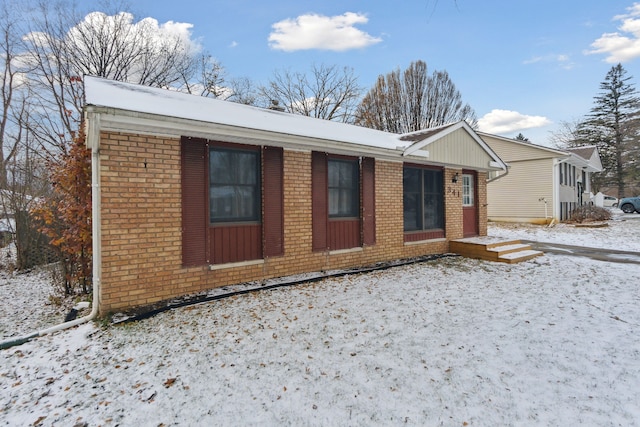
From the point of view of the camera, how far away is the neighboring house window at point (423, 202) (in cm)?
840

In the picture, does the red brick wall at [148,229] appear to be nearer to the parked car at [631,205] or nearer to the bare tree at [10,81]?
the bare tree at [10,81]

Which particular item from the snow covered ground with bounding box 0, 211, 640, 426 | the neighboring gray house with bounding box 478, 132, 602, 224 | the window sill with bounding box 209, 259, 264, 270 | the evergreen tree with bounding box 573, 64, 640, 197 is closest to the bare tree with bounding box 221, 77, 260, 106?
the neighboring gray house with bounding box 478, 132, 602, 224

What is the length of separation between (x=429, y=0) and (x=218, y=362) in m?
3.91

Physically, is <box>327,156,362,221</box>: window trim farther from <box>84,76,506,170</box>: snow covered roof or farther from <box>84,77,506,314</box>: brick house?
<box>84,76,506,170</box>: snow covered roof

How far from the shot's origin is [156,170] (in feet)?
15.4

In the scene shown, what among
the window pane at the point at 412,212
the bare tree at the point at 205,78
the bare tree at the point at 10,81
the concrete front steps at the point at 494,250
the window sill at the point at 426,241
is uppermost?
the bare tree at the point at 205,78

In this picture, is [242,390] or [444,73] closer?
[242,390]

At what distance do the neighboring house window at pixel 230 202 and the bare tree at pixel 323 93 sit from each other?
2076 cm

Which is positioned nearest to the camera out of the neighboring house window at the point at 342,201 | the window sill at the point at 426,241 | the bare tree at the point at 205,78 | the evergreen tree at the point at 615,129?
the neighboring house window at the point at 342,201

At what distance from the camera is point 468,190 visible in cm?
1005

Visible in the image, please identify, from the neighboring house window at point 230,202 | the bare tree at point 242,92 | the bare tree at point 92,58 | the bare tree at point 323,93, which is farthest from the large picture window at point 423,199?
the bare tree at point 323,93

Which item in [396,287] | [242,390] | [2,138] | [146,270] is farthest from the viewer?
[2,138]

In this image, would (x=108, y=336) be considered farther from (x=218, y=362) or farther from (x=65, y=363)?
(x=218, y=362)

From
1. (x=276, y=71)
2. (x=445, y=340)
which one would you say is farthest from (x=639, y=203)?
(x=445, y=340)
